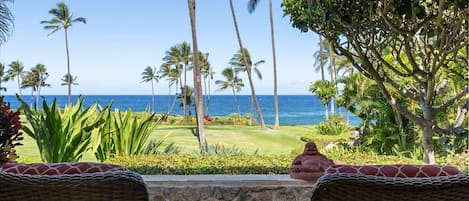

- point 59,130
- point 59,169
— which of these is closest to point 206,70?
point 59,130

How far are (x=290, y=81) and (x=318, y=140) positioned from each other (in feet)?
6.83

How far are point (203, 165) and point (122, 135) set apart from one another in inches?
50.3

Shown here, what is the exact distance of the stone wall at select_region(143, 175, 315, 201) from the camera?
2801mm

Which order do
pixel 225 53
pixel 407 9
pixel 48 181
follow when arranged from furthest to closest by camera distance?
pixel 225 53, pixel 407 9, pixel 48 181

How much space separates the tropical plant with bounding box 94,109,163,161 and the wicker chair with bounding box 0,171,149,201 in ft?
11.2

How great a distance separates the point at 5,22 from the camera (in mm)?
3668

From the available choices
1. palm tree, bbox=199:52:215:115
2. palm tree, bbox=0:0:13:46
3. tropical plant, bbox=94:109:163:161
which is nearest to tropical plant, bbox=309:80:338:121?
tropical plant, bbox=94:109:163:161

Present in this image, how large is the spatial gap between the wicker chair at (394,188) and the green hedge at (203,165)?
2503mm

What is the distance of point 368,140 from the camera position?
6988 millimetres

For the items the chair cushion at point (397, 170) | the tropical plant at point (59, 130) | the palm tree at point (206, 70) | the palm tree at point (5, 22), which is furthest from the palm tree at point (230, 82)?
the chair cushion at point (397, 170)

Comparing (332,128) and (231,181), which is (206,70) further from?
(231,181)

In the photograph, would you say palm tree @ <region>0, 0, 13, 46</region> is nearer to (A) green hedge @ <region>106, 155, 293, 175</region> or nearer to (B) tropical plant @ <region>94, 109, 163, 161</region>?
(B) tropical plant @ <region>94, 109, 163, 161</region>

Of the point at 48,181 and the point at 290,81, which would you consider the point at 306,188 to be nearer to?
the point at 48,181

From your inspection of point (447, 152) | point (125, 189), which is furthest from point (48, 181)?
point (447, 152)
